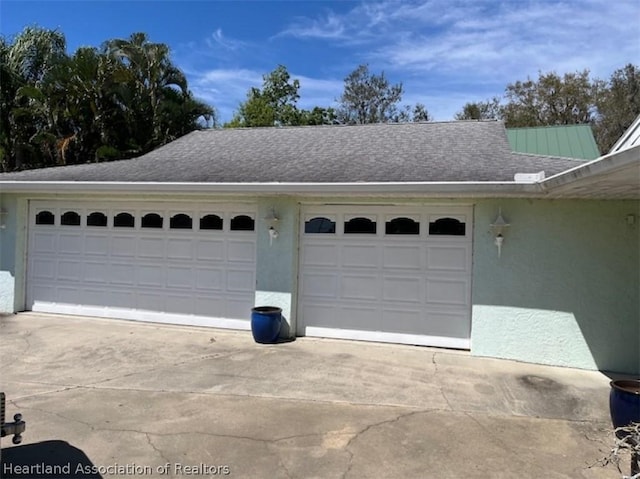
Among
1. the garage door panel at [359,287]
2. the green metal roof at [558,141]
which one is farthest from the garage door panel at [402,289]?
the green metal roof at [558,141]

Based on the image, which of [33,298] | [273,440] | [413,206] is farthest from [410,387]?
[33,298]

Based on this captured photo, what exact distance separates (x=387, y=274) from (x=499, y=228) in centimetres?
200

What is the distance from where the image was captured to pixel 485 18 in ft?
35.3

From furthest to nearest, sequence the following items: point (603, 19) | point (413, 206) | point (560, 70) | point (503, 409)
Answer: point (560, 70)
point (603, 19)
point (413, 206)
point (503, 409)

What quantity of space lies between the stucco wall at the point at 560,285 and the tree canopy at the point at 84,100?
1608 cm

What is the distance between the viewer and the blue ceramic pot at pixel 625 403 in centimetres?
426

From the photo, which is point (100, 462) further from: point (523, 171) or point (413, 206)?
point (523, 171)

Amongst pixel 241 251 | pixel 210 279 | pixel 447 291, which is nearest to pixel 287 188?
pixel 241 251

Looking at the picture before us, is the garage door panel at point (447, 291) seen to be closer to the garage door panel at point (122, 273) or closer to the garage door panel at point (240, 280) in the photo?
the garage door panel at point (240, 280)

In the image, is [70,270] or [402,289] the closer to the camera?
[402,289]

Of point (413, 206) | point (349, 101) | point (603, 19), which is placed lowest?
point (413, 206)

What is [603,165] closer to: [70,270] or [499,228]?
[499,228]

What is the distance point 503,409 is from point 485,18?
358 inches

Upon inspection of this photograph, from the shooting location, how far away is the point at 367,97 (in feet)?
118
